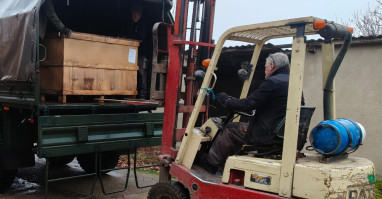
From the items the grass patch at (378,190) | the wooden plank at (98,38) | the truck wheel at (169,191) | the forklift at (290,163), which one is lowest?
the grass patch at (378,190)

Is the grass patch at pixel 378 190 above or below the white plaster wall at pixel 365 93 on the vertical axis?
below

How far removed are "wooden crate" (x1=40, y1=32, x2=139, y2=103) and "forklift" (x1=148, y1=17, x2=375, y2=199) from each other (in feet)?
5.87

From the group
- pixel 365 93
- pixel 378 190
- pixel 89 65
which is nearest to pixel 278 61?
pixel 89 65

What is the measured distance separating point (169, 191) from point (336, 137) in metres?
1.85

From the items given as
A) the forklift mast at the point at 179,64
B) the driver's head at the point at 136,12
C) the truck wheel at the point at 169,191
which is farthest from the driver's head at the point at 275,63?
the driver's head at the point at 136,12

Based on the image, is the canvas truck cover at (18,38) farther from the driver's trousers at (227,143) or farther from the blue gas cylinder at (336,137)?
the blue gas cylinder at (336,137)

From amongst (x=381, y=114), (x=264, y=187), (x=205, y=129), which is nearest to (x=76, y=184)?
(x=205, y=129)

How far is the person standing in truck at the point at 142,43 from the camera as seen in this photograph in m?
6.35

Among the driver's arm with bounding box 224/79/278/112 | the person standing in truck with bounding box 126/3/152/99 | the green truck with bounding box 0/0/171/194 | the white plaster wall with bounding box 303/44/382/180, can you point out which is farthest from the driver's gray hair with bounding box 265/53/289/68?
the white plaster wall with bounding box 303/44/382/180

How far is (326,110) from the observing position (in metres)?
4.02

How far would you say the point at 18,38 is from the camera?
536 centimetres

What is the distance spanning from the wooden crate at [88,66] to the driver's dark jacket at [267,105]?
247cm

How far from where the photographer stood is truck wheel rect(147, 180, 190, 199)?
4.21 m

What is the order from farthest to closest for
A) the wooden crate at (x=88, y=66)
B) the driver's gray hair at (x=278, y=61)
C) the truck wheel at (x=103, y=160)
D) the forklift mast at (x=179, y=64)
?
the truck wheel at (x=103, y=160) → the wooden crate at (x=88, y=66) → the forklift mast at (x=179, y=64) → the driver's gray hair at (x=278, y=61)
